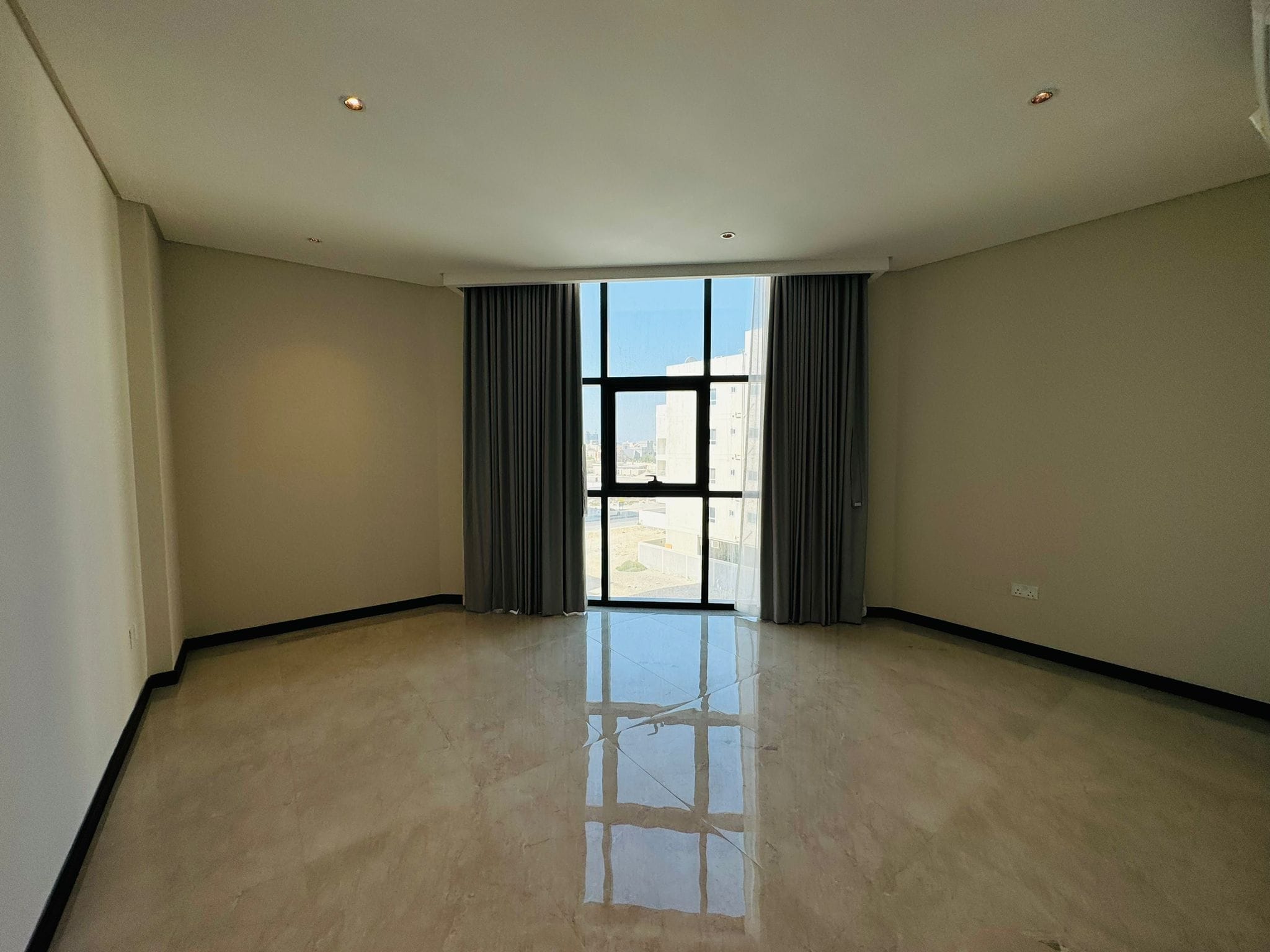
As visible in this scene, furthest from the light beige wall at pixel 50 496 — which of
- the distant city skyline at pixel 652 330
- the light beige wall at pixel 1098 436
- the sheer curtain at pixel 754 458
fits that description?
the light beige wall at pixel 1098 436

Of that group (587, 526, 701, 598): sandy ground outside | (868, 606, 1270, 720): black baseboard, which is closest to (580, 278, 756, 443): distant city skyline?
(587, 526, 701, 598): sandy ground outside

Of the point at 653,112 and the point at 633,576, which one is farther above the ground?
the point at 653,112

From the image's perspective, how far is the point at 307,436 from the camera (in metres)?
3.73

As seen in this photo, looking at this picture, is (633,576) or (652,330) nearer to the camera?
(652,330)

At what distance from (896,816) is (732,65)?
2716 millimetres

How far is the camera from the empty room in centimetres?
157

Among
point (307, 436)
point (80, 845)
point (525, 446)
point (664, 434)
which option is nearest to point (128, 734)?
point (80, 845)

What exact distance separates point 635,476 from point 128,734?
127 inches

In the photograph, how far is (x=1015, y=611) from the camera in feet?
11.3

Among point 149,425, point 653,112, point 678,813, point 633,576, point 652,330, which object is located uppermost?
point 653,112

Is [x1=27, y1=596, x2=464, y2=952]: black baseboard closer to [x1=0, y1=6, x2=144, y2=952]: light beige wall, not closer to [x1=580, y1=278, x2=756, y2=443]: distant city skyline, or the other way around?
[x1=0, y1=6, x2=144, y2=952]: light beige wall

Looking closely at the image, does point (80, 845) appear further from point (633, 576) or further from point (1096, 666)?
point (1096, 666)

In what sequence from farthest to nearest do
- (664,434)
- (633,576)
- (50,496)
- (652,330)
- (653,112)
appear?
(633,576)
(664,434)
(652,330)
(653,112)
(50,496)

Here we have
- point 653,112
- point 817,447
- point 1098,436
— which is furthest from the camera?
point 817,447
